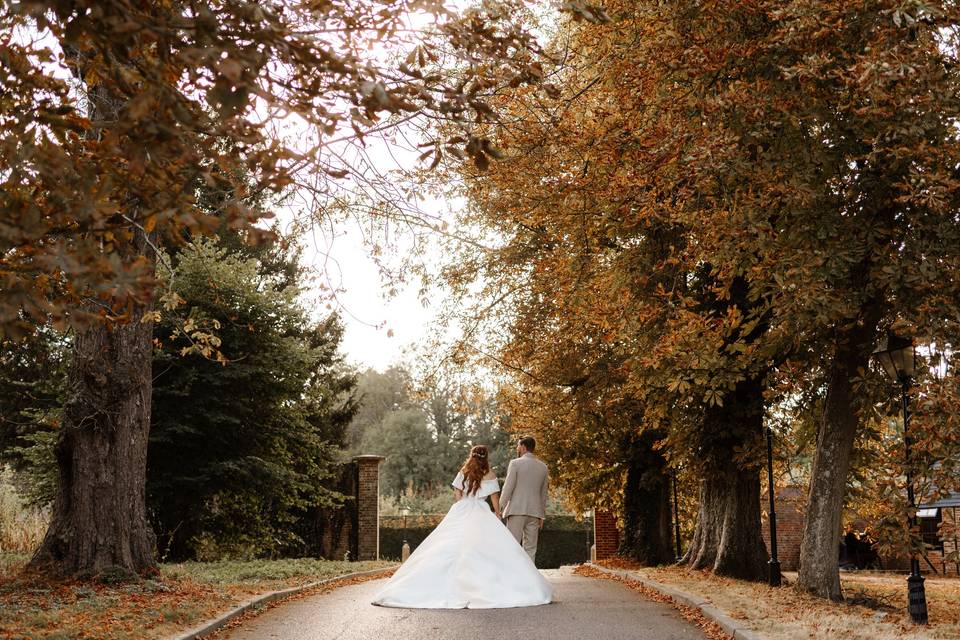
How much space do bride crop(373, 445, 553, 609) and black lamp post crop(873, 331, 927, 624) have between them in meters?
3.82

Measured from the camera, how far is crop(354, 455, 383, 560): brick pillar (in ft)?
87.8

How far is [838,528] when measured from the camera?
11750mm

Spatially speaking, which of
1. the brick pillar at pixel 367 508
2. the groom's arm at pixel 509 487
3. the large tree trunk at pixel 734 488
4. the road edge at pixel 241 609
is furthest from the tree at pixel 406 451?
the groom's arm at pixel 509 487

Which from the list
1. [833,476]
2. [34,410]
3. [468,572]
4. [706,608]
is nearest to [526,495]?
[468,572]

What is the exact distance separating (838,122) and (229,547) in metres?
17.0

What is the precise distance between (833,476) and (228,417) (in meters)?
12.7

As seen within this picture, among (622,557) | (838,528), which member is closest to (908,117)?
(838,528)

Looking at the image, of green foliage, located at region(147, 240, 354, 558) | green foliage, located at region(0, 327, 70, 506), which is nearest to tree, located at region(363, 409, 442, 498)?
green foliage, located at region(0, 327, 70, 506)

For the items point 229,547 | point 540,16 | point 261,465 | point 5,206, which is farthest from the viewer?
point 229,547

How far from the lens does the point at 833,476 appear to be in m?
11.8

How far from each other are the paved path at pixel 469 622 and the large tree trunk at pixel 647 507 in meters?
11.0

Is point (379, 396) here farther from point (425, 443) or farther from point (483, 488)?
point (483, 488)

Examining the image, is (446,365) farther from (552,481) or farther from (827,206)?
(827,206)

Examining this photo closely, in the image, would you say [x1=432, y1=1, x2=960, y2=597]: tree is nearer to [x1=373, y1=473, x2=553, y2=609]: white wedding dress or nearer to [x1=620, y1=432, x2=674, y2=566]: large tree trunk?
[x1=373, y1=473, x2=553, y2=609]: white wedding dress
